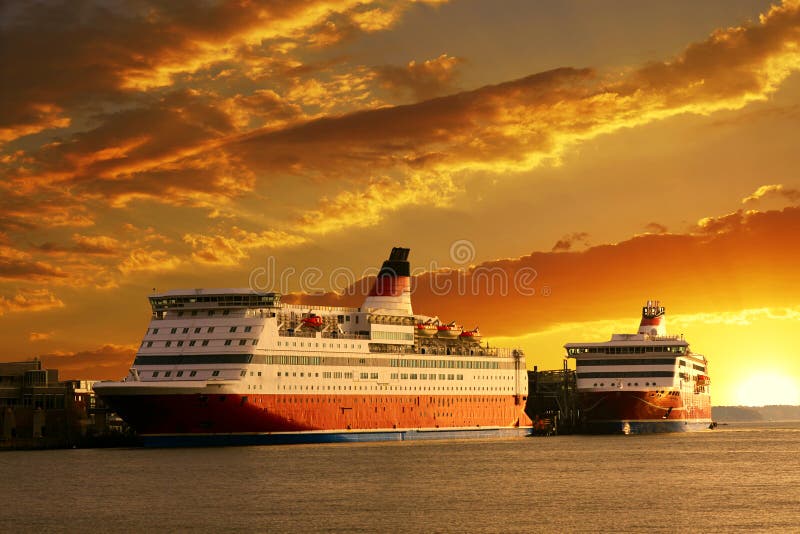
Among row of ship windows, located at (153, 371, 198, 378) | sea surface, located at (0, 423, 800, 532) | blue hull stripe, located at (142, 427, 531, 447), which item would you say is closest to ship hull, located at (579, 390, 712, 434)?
blue hull stripe, located at (142, 427, 531, 447)

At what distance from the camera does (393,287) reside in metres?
126

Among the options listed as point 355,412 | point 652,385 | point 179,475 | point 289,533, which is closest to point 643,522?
point 289,533

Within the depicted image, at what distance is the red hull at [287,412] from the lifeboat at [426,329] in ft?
23.6

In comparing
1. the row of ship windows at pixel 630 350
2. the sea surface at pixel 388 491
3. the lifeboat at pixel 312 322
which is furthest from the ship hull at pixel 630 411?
the lifeboat at pixel 312 322

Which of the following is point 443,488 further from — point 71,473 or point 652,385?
point 652,385

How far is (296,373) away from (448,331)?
2956 cm

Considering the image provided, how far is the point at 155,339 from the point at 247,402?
11203 mm

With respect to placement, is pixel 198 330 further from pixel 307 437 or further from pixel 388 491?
pixel 388 491

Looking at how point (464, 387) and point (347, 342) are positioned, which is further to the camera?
point (464, 387)

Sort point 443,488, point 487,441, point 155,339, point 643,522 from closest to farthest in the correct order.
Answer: point 643,522
point 443,488
point 155,339
point 487,441

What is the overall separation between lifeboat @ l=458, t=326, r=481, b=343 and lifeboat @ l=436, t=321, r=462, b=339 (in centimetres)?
101

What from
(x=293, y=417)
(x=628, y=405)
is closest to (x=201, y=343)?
(x=293, y=417)

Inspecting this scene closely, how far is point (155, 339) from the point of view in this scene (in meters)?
105

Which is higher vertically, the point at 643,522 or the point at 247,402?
the point at 247,402
